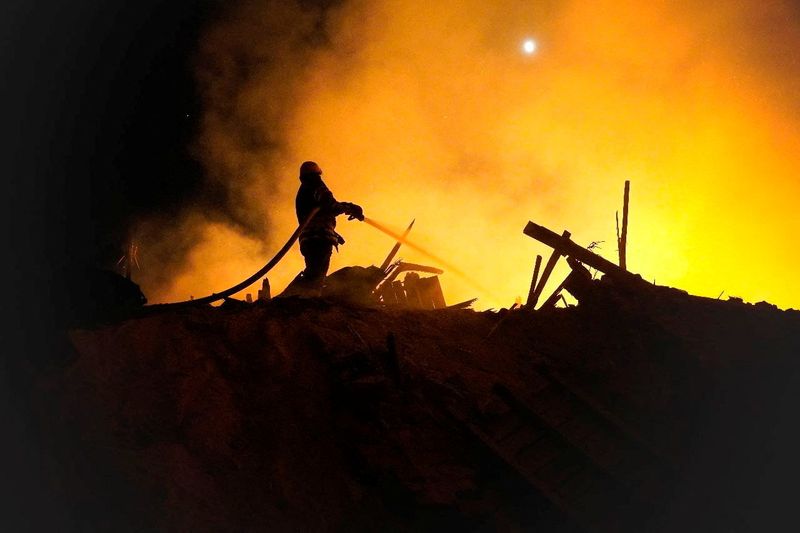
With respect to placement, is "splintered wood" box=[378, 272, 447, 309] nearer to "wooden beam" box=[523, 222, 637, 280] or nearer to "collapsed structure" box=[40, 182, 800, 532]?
"wooden beam" box=[523, 222, 637, 280]

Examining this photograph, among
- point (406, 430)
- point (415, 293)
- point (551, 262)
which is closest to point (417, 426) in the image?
point (406, 430)

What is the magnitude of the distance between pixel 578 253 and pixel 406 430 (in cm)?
350

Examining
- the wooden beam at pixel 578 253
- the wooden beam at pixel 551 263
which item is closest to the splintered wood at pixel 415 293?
the wooden beam at pixel 551 263

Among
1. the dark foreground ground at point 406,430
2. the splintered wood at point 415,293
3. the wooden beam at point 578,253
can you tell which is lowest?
the dark foreground ground at point 406,430

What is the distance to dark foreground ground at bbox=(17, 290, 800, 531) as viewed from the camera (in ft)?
10.4

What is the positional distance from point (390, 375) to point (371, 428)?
616 mm

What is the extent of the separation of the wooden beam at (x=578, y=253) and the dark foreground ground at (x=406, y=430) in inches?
29.6

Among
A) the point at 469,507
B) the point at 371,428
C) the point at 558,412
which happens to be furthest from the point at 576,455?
the point at 371,428

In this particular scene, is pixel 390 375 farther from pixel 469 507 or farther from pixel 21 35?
pixel 21 35

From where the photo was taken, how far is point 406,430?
3.71m

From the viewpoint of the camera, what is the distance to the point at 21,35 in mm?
17266

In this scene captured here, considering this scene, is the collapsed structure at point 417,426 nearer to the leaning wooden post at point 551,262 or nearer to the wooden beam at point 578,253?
the wooden beam at point 578,253

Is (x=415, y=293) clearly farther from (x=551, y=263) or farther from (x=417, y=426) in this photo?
(x=417, y=426)

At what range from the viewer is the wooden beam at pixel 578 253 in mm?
5629
